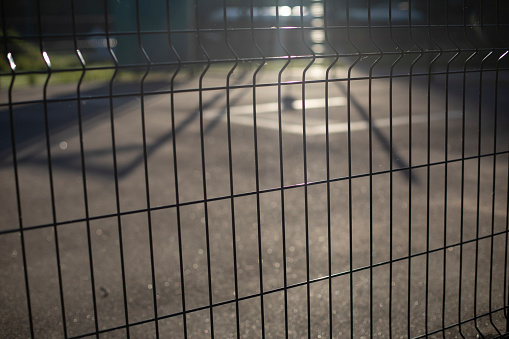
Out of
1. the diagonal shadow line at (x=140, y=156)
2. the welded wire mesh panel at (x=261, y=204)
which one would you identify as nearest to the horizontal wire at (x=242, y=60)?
the welded wire mesh panel at (x=261, y=204)

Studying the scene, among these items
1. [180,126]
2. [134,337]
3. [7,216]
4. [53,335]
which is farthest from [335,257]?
[180,126]

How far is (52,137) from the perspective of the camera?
9.09m

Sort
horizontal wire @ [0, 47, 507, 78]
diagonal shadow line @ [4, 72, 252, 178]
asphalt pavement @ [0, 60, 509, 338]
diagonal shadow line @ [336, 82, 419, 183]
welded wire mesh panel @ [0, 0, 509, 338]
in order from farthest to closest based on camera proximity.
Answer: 1. diagonal shadow line @ [4, 72, 252, 178]
2. diagonal shadow line @ [336, 82, 419, 183]
3. asphalt pavement @ [0, 60, 509, 338]
4. welded wire mesh panel @ [0, 0, 509, 338]
5. horizontal wire @ [0, 47, 507, 78]

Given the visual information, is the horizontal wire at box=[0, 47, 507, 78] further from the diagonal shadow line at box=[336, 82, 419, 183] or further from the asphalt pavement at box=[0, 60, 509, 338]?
the diagonal shadow line at box=[336, 82, 419, 183]

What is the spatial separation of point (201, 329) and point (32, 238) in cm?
228

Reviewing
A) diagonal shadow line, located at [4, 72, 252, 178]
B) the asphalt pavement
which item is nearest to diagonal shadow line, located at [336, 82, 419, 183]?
the asphalt pavement

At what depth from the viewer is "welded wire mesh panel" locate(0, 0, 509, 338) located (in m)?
2.16

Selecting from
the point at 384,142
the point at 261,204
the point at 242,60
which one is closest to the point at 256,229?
the point at 261,204

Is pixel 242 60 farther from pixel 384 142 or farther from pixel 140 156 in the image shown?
pixel 384 142

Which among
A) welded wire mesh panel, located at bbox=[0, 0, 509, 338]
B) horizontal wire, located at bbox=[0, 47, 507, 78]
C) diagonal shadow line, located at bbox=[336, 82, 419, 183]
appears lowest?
diagonal shadow line, located at bbox=[336, 82, 419, 183]

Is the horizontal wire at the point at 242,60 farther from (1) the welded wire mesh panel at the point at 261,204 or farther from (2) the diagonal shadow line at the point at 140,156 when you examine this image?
(2) the diagonal shadow line at the point at 140,156

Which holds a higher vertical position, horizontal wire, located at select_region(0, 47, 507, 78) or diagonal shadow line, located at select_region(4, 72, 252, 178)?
horizontal wire, located at select_region(0, 47, 507, 78)

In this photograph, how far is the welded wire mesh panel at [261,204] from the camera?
7.08 ft

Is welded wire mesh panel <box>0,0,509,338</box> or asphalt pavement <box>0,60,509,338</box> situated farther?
asphalt pavement <box>0,60,509,338</box>
